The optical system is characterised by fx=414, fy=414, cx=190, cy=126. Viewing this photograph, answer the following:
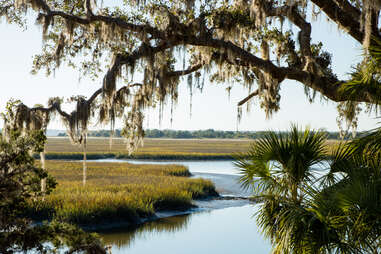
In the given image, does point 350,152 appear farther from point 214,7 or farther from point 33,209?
point 33,209

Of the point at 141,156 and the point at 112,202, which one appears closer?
the point at 112,202

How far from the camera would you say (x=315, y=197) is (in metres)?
6.23

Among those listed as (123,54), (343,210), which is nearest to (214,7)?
(123,54)

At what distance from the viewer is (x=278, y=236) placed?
6.34 m

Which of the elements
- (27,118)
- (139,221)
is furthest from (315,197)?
(139,221)

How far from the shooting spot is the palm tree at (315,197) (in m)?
5.64

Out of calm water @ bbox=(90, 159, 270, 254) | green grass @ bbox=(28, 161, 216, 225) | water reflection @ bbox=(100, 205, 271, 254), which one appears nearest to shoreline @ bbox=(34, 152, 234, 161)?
green grass @ bbox=(28, 161, 216, 225)

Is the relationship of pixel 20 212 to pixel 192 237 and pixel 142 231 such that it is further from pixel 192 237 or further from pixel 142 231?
pixel 192 237

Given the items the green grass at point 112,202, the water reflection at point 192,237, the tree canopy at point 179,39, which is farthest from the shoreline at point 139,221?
the tree canopy at point 179,39

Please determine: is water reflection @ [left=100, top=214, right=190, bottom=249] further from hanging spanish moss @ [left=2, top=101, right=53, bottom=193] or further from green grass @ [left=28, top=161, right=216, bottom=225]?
hanging spanish moss @ [left=2, top=101, right=53, bottom=193]

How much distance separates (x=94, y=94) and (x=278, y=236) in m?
4.91

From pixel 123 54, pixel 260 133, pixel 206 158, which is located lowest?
pixel 206 158

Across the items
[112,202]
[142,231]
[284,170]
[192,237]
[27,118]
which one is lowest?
[192,237]

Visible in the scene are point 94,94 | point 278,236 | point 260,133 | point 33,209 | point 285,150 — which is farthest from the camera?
point 33,209
